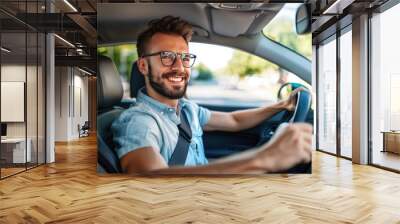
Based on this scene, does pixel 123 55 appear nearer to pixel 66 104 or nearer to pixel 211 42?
pixel 211 42

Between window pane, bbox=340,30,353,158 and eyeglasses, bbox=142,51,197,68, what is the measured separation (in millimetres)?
4225

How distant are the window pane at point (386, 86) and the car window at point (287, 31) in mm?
1906

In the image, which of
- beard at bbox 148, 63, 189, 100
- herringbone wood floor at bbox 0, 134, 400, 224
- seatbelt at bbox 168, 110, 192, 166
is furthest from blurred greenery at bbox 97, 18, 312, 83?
herringbone wood floor at bbox 0, 134, 400, 224

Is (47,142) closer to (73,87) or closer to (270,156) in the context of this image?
(270,156)

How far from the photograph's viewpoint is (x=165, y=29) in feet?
21.6

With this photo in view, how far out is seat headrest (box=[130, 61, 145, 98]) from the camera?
258 inches

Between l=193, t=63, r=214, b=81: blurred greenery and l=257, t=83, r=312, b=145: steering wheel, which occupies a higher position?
l=193, t=63, r=214, b=81: blurred greenery

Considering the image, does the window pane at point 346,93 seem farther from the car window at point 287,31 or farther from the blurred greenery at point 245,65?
the blurred greenery at point 245,65

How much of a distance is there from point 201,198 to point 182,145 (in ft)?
5.15

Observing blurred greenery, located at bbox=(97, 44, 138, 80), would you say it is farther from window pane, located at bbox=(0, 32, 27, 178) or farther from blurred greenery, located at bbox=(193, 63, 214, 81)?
window pane, located at bbox=(0, 32, 27, 178)

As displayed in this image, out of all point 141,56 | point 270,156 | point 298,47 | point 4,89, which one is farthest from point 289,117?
point 4,89

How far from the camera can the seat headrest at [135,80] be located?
21.5 feet

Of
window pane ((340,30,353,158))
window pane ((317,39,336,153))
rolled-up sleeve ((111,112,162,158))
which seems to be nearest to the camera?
rolled-up sleeve ((111,112,162,158))

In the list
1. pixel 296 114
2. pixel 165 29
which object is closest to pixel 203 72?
pixel 165 29
